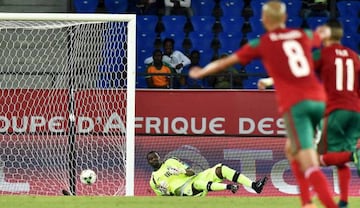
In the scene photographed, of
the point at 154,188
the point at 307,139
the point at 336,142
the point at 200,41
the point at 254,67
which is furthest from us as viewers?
the point at 200,41

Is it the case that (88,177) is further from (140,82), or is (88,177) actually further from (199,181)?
(140,82)

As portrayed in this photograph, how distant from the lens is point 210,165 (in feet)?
48.2

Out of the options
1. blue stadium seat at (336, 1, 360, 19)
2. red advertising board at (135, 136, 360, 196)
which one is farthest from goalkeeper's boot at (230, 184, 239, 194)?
blue stadium seat at (336, 1, 360, 19)

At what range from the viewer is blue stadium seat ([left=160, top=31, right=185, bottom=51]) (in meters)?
17.3

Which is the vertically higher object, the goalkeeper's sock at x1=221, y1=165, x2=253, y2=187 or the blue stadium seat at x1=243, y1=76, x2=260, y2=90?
the blue stadium seat at x1=243, y1=76, x2=260, y2=90

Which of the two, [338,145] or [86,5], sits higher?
Answer: [86,5]

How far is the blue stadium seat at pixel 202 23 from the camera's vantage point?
57.7ft

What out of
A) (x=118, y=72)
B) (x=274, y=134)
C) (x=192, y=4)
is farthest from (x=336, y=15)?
(x=118, y=72)

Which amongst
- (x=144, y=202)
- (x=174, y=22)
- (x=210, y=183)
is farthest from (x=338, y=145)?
(x=174, y=22)

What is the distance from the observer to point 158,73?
598 inches

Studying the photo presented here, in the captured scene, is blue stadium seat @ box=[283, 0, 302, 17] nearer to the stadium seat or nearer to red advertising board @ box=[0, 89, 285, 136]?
the stadium seat

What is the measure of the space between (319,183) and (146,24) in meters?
9.91

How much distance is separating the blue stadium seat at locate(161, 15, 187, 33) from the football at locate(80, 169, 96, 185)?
432 cm

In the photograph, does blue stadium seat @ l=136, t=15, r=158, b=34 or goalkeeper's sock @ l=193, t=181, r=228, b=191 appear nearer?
goalkeeper's sock @ l=193, t=181, r=228, b=191
